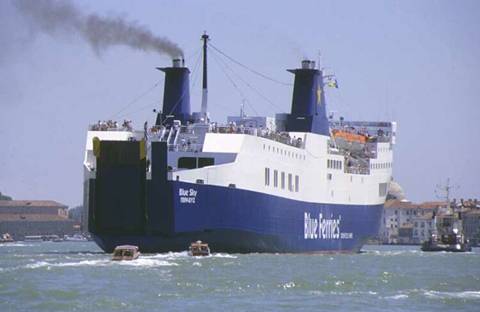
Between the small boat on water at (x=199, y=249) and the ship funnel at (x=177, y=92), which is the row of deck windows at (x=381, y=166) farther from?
the small boat on water at (x=199, y=249)

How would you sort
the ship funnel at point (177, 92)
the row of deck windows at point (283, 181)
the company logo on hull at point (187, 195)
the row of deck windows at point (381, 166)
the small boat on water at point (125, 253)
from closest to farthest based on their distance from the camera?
the small boat on water at point (125, 253) < the company logo on hull at point (187, 195) < the row of deck windows at point (283, 181) < the ship funnel at point (177, 92) < the row of deck windows at point (381, 166)

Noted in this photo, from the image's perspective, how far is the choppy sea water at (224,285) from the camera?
4006 centimetres

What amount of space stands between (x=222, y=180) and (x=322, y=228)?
14.3 metres

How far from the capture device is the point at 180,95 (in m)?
71.6

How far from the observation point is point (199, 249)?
6012 centimetres

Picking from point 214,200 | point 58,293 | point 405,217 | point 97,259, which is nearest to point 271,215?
point 214,200

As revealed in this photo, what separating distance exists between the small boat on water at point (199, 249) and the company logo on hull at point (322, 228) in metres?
13.4

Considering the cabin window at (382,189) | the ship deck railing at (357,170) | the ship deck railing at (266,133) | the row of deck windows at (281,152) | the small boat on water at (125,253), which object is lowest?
the small boat on water at (125,253)

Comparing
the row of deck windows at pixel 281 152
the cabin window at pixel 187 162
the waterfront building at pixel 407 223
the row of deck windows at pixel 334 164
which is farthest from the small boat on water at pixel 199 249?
the waterfront building at pixel 407 223

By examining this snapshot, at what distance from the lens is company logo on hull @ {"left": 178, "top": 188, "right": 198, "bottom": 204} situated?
201 ft

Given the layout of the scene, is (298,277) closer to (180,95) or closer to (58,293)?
(58,293)

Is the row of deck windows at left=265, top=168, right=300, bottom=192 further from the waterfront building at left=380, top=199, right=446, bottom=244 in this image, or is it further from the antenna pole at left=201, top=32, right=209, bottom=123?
the waterfront building at left=380, top=199, right=446, bottom=244

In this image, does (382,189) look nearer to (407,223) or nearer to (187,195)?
(187,195)

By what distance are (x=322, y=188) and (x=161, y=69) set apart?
1083 centimetres
